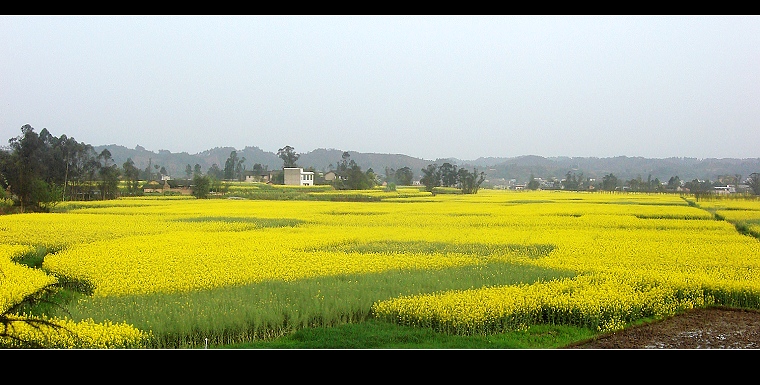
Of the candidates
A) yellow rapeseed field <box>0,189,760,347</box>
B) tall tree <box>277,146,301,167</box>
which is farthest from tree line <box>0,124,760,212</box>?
yellow rapeseed field <box>0,189,760,347</box>

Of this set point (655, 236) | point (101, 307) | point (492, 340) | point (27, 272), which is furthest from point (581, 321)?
point (27, 272)

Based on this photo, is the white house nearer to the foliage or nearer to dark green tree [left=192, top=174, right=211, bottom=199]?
the foliage

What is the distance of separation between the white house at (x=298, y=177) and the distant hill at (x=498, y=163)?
→ 0.19 m

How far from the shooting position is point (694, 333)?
5.24 meters

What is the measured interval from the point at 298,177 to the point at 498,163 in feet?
8.59

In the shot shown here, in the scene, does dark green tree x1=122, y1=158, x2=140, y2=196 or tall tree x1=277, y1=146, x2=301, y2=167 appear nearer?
tall tree x1=277, y1=146, x2=301, y2=167

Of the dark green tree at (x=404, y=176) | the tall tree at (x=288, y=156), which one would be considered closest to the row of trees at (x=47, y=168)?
the tall tree at (x=288, y=156)

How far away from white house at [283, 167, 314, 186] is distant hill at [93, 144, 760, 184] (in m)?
0.19

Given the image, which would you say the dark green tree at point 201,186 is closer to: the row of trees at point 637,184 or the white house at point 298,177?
the white house at point 298,177

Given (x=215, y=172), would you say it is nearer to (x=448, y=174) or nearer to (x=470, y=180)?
(x=448, y=174)

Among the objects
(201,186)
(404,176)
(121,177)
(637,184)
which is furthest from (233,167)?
(637,184)

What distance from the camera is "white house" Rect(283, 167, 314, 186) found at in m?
7.93
